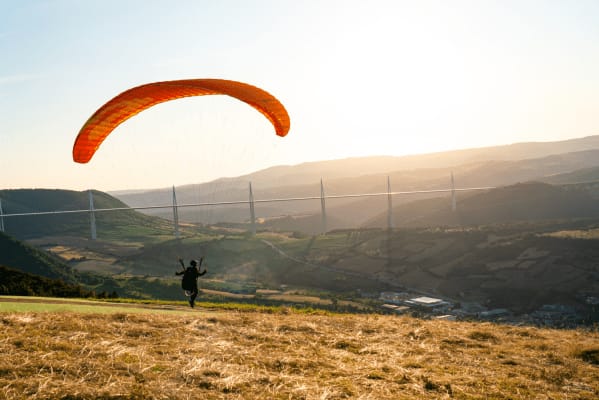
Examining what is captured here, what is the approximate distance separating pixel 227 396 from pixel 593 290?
42.9 meters

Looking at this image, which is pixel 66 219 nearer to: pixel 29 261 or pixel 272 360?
pixel 29 261

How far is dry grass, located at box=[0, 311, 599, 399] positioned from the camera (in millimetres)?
6605

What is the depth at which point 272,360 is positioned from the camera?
26.8ft

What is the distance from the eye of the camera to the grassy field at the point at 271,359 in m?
6.62

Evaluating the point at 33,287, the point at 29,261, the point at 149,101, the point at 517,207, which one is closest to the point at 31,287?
the point at 33,287

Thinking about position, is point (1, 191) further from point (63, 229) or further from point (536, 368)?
point (536, 368)

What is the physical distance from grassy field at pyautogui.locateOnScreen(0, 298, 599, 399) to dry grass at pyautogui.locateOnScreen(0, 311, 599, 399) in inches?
0.8

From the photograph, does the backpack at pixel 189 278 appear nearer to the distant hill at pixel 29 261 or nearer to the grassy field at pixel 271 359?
the grassy field at pixel 271 359

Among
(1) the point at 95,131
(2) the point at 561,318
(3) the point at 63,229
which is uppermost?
(1) the point at 95,131

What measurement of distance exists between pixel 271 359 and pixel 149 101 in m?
9.20

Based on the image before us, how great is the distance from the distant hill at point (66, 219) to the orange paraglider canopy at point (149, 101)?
77.3 meters

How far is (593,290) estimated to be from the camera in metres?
40.8

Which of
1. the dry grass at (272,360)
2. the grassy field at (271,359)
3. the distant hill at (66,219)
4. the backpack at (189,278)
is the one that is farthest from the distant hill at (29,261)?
the dry grass at (272,360)

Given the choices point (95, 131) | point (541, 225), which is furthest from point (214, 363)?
point (541, 225)
